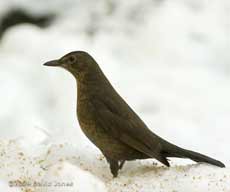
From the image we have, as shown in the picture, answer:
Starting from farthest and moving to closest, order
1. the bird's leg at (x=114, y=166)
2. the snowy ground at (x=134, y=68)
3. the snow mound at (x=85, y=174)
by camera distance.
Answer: the snowy ground at (x=134, y=68), the bird's leg at (x=114, y=166), the snow mound at (x=85, y=174)

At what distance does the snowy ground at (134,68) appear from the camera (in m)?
9.91

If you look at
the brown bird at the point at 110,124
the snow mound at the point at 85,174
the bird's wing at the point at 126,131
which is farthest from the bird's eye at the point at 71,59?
the snow mound at the point at 85,174

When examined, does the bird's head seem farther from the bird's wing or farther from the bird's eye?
the bird's wing

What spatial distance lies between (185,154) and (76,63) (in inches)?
43.5

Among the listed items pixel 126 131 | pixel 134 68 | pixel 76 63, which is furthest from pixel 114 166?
pixel 134 68

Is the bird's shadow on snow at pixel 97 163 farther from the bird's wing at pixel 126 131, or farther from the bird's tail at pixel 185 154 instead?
the bird's wing at pixel 126 131

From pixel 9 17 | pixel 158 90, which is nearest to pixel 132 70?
pixel 158 90

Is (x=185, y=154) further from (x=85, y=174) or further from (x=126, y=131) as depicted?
(x=85, y=174)

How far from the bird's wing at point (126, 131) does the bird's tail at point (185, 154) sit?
0.34 feet

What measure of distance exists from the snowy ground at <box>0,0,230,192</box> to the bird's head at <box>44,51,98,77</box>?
99 centimetres

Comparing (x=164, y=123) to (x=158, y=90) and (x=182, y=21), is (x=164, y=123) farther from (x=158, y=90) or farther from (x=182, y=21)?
(x=182, y=21)

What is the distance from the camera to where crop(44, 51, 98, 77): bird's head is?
21.9ft

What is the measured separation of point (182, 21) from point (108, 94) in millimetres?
5798

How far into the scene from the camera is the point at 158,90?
10.9m
